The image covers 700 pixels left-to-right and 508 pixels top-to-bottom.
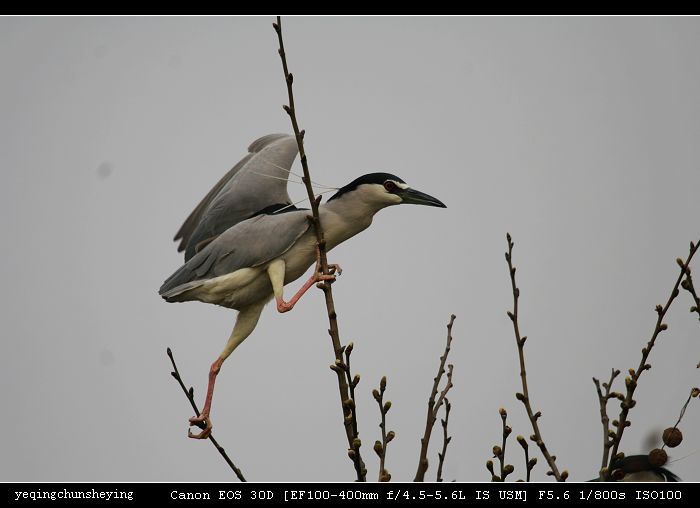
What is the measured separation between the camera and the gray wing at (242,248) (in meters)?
5.78

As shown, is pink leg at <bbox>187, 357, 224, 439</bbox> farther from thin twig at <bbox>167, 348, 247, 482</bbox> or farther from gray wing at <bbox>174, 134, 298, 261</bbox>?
gray wing at <bbox>174, 134, 298, 261</bbox>

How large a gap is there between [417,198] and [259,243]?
127 cm

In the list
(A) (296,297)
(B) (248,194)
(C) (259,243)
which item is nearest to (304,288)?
(A) (296,297)

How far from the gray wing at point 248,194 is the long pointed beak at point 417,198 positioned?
1.17m

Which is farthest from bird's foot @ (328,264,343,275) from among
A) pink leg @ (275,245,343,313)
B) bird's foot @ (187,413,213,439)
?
bird's foot @ (187,413,213,439)

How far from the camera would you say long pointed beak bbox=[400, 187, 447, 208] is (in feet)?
18.6

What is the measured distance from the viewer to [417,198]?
571 cm

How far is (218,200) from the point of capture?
6551 mm

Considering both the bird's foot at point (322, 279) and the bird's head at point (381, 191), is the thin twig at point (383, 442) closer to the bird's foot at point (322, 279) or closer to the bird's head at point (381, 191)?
the bird's foot at point (322, 279)
